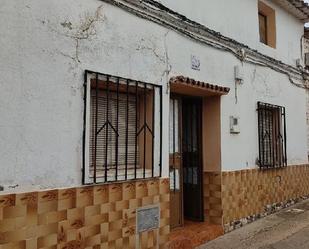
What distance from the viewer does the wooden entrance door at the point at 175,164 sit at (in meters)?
5.82

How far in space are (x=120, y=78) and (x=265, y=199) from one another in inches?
175

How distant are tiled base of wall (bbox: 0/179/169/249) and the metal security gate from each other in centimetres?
153

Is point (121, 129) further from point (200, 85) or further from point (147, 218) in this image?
point (200, 85)

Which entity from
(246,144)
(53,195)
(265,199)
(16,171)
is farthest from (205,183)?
(16,171)

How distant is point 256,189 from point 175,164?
2039 millimetres

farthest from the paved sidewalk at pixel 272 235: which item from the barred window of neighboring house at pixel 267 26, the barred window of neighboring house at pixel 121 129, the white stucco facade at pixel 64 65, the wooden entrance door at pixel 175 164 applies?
the barred window of neighboring house at pixel 267 26

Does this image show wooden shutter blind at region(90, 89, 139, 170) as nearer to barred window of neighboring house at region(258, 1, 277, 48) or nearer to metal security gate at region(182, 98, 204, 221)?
metal security gate at region(182, 98, 204, 221)

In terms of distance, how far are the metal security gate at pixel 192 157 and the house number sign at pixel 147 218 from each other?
1.72 metres

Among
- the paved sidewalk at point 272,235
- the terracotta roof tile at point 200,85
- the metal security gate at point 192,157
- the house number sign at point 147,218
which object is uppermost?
the terracotta roof tile at point 200,85

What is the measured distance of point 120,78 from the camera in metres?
4.32

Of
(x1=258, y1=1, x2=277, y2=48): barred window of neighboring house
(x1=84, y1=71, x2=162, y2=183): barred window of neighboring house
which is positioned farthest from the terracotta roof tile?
(x1=258, y1=1, x2=277, y2=48): barred window of neighboring house

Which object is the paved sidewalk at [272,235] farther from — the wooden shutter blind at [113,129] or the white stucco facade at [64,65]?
the wooden shutter blind at [113,129]

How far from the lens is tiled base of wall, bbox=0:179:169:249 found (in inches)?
127

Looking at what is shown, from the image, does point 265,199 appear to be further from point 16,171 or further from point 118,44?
point 16,171
